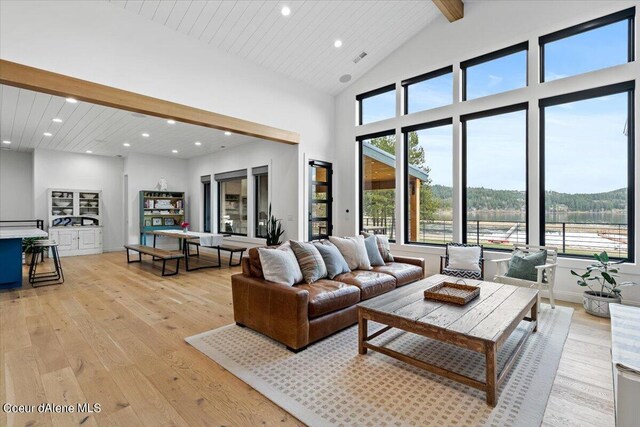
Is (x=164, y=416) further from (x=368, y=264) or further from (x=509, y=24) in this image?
(x=509, y=24)

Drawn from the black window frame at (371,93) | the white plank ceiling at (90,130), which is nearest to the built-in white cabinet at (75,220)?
the white plank ceiling at (90,130)

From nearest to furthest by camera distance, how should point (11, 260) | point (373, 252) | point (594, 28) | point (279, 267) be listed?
point (279, 267)
point (594, 28)
point (373, 252)
point (11, 260)

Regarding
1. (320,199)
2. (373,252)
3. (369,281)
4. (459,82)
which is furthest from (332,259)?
(459,82)

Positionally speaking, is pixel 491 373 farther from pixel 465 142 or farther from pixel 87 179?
pixel 87 179

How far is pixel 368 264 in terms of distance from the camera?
4.00 metres

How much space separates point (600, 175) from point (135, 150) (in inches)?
392

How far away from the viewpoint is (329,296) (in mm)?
2887

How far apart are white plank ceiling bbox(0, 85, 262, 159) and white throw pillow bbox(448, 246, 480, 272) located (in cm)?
506

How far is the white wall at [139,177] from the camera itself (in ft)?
28.8

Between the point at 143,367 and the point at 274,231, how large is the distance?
4035 millimetres

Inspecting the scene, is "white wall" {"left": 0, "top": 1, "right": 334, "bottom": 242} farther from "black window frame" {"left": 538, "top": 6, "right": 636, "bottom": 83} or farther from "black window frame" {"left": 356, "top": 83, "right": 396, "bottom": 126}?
"black window frame" {"left": 538, "top": 6, "right": 636, "bottom": 83}

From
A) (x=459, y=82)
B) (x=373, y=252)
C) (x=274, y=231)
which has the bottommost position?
(x=373, y=252)

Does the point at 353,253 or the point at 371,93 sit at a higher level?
the point at 371,93

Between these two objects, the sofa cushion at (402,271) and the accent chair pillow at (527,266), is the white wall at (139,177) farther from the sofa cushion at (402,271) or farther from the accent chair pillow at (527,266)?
the accent chair pillow at (527,266)
